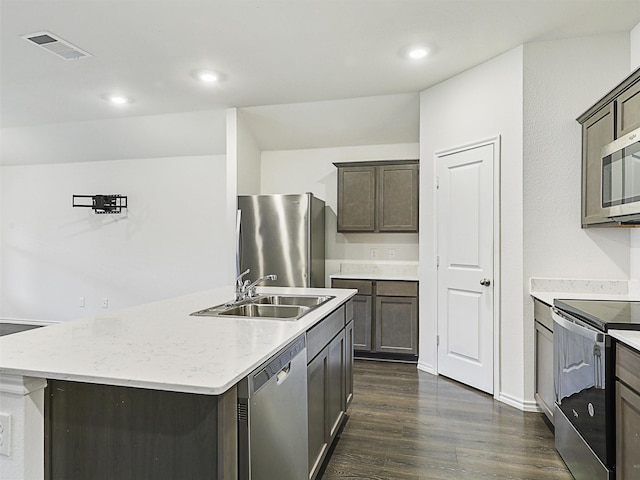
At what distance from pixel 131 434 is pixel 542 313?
2.61 meters

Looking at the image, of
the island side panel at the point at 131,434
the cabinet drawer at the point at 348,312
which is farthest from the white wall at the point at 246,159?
the island side panel at the point at 131,434

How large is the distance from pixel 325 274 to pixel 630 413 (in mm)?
3627

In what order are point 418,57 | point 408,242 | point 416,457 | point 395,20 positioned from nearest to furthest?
point 416,457 < point 395,20 < point 418,57 < point 408,242

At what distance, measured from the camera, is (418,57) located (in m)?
3.18

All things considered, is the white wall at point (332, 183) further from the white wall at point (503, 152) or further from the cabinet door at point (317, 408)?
the cabinet door at point (317, 408)

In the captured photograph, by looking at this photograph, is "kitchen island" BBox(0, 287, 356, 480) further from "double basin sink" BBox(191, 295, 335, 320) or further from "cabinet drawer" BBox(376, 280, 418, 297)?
"cabinet drawer" BBox(376, 280, 418, 297)

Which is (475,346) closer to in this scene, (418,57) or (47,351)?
(418,57)

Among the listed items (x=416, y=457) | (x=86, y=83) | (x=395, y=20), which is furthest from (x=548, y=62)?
(x=86, y=83)

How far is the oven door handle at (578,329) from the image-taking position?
5.61ft

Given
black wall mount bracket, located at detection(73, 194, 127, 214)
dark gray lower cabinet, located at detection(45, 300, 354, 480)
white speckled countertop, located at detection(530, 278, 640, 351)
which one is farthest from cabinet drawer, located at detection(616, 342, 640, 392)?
black wall mount bracket, located at detection(73, 194, 127, 214)

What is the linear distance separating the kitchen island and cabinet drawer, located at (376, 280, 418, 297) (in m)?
2.71

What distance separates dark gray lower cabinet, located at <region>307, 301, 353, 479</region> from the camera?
1.78m

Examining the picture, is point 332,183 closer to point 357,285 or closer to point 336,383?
point 357,285

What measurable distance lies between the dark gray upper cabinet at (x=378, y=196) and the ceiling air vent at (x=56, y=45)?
2654 millimetres
